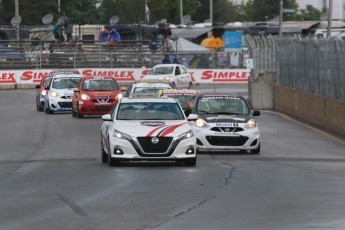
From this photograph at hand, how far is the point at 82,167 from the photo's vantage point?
21.0 m

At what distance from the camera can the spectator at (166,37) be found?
6906cm

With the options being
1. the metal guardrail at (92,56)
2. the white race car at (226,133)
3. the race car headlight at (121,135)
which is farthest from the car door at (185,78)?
the race car headlight at (121,135)

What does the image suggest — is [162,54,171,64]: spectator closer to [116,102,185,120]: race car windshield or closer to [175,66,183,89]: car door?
[175,66,183,89]: car door

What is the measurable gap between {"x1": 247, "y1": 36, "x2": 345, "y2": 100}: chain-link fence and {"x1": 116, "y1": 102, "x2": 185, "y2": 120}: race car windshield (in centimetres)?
1047

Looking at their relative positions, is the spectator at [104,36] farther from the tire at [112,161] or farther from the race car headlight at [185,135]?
the race car headlight at [185,135]

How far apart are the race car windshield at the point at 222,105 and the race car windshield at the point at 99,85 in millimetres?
13184

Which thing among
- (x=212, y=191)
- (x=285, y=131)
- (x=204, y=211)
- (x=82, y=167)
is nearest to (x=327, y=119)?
(x=285, y=131)

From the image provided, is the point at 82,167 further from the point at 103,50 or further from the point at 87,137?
the point at 103,50

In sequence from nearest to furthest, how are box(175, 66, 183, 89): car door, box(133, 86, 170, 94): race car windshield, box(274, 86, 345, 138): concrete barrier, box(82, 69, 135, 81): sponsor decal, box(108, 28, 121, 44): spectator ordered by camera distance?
box(274, 86, 345, 138): concrete barrier
box(133, 86, 170, 94): race car windshield
box(175, 66, 183, 89): car door
box(82, 69, 135, 81): sponsor decal
box(108, 28, 121, 44): spectator

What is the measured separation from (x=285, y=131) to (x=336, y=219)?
64.0ft

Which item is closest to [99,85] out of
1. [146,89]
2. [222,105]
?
[146,89]

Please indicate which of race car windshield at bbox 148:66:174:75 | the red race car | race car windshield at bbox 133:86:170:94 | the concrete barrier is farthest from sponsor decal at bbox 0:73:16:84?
race car windshield at bbox 133:86:170:94

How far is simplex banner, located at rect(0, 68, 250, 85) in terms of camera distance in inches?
2488

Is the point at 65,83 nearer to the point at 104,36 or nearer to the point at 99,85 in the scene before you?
the point at 99,85
